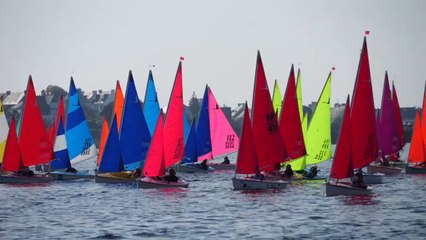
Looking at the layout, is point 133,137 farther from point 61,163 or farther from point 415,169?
point 415,169

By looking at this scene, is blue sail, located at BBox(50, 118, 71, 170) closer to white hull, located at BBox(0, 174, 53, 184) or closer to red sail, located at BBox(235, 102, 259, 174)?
white hull, located at BBox(0, 174, 53, 184)

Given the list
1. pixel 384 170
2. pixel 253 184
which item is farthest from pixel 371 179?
pixel 253 184

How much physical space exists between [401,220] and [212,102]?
41.4 meters

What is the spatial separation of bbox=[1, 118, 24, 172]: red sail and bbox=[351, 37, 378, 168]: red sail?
74.7ft

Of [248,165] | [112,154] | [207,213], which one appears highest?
[112,154]

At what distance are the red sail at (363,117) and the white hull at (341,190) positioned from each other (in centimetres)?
277

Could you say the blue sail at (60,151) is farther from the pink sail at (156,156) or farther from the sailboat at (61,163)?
the pink sail at (156,156)

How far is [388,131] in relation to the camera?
77875 millimetres

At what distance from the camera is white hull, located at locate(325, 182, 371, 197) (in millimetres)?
51406

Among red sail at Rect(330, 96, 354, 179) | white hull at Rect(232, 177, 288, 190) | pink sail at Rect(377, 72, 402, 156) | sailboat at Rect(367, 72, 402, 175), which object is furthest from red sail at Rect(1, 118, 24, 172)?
pink sail at Rect(377, 72, 402, 156)

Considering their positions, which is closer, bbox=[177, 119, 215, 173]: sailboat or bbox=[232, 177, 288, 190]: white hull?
bbox=[232, 177, 288, 190]: white hull

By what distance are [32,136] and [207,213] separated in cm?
2280

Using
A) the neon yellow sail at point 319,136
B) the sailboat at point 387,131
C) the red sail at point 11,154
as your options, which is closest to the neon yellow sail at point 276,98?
the sailboat at point 387,131

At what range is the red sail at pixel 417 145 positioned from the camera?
2844 inches
